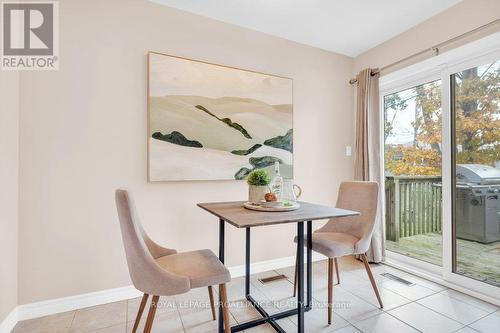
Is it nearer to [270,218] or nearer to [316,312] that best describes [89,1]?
[270,218]

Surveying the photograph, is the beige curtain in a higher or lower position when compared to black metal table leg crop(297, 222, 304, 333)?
higher

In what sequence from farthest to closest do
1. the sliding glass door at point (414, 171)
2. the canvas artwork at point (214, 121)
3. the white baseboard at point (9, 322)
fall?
the sliding glass door at point (414, 171) → the canvas artwork at point (214, 121) → the white baseboard at point (9, 322)

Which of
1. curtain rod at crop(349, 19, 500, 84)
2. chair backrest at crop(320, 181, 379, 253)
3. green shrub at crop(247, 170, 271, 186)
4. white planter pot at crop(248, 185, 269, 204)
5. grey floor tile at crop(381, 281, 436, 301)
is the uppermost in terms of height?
curtain rod at crop(349, 19, 500, 84)

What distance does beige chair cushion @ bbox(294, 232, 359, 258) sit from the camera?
1.81 m

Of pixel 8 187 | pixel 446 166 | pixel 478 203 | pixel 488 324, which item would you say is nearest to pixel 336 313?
pixel 488 324

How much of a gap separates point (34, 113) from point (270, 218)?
72.6 inches

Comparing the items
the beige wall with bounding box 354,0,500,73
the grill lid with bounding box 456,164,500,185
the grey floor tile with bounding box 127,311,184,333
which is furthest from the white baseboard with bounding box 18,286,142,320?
the beige wall with bounding box 354,0,500,73

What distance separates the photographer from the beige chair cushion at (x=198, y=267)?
1.33 meters

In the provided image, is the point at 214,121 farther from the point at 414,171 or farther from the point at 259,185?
the point at 414,171

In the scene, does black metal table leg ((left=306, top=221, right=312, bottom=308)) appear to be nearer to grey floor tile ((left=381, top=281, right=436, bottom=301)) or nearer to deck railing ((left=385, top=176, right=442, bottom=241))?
grey floor tile ((left=381, top=281, right=436, bottom=301))

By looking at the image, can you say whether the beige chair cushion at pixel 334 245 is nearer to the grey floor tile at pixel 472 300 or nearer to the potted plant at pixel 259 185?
the potted plant at pixel 259 185

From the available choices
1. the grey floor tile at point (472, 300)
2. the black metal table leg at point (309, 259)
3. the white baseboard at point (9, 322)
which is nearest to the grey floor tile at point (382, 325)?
the black metal table leg at point (309, 259)

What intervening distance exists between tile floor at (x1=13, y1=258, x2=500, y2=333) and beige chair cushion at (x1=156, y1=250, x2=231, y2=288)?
51 cm

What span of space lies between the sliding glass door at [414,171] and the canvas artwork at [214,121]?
1211 millimetres
